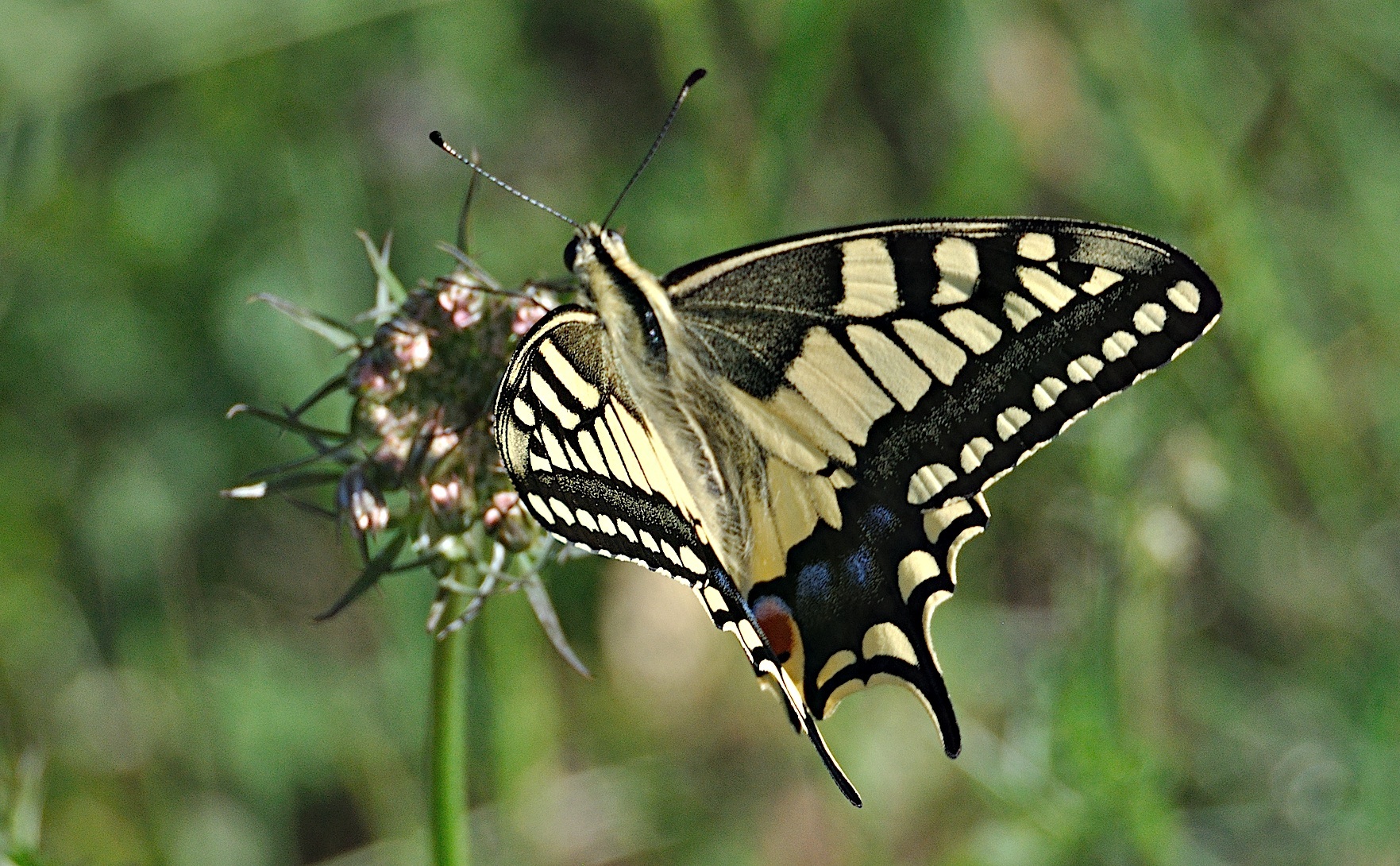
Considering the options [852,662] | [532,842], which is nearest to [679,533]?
[852,662]

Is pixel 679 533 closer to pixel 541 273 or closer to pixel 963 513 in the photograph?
pixel 963 513

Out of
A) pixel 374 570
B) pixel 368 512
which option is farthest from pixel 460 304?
pixel 374 570

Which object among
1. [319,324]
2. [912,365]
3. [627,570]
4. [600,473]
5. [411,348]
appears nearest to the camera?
[600,473]

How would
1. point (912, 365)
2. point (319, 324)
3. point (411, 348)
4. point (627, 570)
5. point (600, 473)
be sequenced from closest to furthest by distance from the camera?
point (600, 473) < point (912, 365) < point (411, 348) < point (319, 324) < point (627, 570)

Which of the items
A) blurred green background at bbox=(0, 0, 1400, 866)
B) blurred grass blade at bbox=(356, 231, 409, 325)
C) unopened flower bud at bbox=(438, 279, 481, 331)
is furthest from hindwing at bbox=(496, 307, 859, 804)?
blurred green background at bbox=(0, 0, 1400, 866)

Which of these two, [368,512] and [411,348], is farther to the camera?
[411,348]

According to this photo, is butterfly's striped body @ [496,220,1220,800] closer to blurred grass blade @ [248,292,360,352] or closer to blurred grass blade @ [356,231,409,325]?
blurred grass blade @ [356,231,409,325]

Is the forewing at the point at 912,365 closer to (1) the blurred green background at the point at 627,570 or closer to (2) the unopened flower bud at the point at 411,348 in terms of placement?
(2) the unopened flower bud at the point at 411,348

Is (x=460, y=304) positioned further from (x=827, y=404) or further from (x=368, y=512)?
(x=827, y=404)
